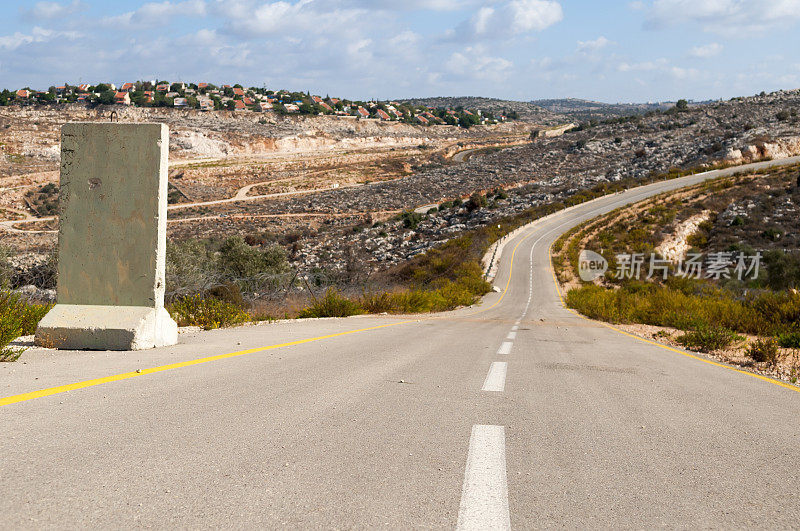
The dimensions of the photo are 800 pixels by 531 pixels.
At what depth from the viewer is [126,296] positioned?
24.4 ft

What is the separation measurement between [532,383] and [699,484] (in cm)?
317

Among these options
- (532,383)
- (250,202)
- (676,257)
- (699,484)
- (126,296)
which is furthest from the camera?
(250,202)

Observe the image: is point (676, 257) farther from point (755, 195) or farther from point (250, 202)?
point (250, 202)

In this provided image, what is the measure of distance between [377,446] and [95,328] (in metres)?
5.23

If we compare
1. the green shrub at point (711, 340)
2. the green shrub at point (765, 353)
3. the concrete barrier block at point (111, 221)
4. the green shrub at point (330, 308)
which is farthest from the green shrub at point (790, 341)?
the concrete barrier block at point (111, 221)

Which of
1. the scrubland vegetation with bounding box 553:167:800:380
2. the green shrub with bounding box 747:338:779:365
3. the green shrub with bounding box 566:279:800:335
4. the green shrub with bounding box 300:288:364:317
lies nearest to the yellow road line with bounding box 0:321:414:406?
the green shrub with bounding box 300:288:364:317

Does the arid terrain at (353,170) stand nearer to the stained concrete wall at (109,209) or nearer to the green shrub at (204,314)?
the green shrub at (204,314)

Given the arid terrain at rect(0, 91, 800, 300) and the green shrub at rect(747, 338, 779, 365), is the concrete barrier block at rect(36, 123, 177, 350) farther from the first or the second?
the arid terrain at rect(0, 91, 800, 300)

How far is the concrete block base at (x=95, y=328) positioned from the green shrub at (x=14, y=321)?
0.34 m

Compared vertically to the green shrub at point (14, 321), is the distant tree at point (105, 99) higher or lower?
A: higher

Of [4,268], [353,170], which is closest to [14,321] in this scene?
[4,268]

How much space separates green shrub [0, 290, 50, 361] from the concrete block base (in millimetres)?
342

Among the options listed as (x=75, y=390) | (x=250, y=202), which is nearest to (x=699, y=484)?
(x=75, y=390)

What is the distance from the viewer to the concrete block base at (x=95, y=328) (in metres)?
7.17
